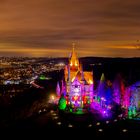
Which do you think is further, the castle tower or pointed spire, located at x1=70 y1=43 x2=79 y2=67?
pointed spire, located at x1=70 y1=43 x2=79 y2=67

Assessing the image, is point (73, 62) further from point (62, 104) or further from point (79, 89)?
point (62, 104)

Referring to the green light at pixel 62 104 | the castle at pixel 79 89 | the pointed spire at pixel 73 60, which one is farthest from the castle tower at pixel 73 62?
the green light at pixel 62 104

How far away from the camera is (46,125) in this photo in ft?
114

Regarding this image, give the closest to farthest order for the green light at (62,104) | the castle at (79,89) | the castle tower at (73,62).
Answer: the green light at (62,104) → the castle at (79,89) → the castle tower at (73,62)

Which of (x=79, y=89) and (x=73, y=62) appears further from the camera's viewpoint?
(x=73, y=62)

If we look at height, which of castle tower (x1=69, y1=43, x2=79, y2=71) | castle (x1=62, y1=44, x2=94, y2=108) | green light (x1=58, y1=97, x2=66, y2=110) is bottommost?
green light (x1=58, y1=97, x2=66, y2=110)

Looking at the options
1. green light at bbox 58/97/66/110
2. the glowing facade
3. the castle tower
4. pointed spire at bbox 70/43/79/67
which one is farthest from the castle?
pointed spire at bbox 70/43/79/67

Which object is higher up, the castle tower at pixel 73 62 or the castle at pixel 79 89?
the castle tower at pixel 73 62

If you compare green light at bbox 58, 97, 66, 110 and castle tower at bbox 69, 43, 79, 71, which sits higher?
castle tower at bbox 69, 43, 79, 71

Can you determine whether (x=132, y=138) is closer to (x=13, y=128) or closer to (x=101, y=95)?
(x=13, y=128)

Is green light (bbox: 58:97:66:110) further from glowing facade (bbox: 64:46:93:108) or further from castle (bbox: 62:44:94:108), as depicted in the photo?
glowing facade (bbox: 64:46:93:108)

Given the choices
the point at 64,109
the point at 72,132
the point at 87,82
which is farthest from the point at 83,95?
the point at 72,132

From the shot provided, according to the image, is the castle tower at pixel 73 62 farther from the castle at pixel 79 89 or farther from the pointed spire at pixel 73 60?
the castle at pixel 79 89

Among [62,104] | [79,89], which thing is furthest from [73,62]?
[62,104]
